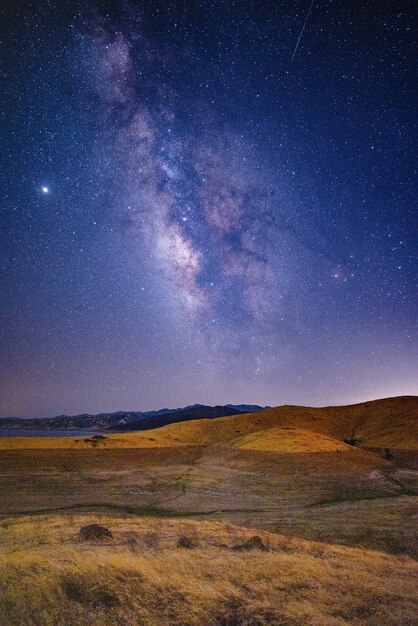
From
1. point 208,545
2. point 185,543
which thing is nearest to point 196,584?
point 185,543

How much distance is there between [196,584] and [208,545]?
339cm

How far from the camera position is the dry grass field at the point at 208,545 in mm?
6820

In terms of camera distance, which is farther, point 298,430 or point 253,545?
point 298,430

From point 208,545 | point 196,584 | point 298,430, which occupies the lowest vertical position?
point 298,430

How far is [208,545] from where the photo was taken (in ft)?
36.0

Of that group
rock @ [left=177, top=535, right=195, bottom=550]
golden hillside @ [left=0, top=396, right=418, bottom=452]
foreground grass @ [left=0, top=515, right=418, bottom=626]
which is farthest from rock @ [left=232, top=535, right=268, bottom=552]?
golden hillside @ [left=0, top=396, right=418, bottom=452]

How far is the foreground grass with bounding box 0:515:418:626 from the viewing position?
6.56 metres

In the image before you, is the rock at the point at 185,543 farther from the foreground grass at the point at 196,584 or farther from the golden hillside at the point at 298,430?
the golden hillside at the point at 298,430

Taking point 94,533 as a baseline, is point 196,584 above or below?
above

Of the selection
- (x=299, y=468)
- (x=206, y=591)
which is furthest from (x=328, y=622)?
(x=299, y=468)

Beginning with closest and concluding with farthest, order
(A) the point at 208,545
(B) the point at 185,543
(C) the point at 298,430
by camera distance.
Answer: (B) the point at 185,543
(A) the point at 208,545
(C) the point at 298,430

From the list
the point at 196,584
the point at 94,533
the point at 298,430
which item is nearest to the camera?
the point at 196,584

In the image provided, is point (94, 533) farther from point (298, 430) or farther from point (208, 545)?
Result: point (298, 430)

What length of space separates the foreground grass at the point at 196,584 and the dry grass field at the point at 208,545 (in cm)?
3
